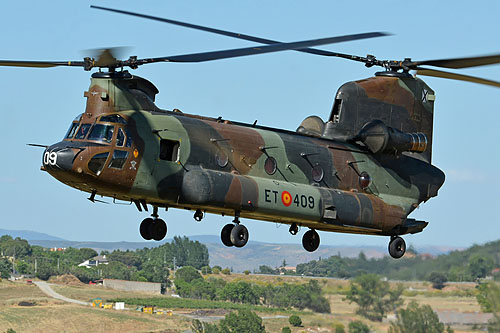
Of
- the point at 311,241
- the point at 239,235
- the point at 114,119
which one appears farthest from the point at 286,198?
the point at 114,119

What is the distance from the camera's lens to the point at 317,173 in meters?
24.2

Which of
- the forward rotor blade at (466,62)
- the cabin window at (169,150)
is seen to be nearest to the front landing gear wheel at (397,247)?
the forward rotor blade at (466,62)

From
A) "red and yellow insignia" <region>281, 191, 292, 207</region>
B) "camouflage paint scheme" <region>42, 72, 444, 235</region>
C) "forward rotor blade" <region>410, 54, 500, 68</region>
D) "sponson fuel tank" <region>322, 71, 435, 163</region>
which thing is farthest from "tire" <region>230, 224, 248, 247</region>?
"forward rotor blade" <region>410, 54, 500, 68</region>

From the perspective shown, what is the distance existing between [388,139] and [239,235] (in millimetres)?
5734

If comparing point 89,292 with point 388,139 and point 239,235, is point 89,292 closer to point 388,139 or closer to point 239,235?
point 388,139

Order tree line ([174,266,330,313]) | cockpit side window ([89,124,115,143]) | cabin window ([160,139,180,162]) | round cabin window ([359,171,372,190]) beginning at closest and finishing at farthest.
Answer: cockpit side window ([89,124,115,143]), cabin window ([160,139,180,162]), tree line ([174,266,330,313]), round cabin window ([359,171,372,190])

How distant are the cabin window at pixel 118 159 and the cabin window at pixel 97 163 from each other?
0.64ft

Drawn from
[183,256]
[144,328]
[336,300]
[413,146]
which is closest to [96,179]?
[336,300]

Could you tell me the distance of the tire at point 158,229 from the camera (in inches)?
889

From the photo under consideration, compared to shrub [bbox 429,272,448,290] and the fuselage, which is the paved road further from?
shrub [bbox 429,272,448,290]

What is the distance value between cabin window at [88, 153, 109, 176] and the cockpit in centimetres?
38

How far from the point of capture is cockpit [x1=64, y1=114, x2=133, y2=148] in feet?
67.6

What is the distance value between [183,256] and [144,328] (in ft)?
154

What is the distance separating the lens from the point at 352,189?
25.1 metres
